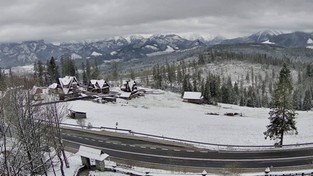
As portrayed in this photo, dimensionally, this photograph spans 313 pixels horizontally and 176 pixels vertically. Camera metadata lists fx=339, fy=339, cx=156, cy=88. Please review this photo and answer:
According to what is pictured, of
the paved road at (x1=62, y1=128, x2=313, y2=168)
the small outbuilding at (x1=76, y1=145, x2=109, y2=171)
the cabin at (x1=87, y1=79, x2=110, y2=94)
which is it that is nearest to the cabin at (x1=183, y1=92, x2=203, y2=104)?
the cabin at (x1=87, y1=79, x2=110, y2=94)

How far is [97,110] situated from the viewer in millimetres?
79375

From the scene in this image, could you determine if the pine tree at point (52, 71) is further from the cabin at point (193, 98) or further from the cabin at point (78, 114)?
the cabin at point (78, 114)

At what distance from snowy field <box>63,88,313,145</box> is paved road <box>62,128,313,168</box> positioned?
A: 873 cm

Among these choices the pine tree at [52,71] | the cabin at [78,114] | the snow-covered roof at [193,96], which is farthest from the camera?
the pine tree at [52,71]

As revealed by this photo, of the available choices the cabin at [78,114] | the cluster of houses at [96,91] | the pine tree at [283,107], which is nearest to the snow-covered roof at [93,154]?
the pine tree at [283,107]

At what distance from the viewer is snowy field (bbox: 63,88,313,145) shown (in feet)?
197

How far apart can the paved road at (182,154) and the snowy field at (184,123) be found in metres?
8.73

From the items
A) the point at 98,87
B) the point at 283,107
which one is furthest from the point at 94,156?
the point at 98,87

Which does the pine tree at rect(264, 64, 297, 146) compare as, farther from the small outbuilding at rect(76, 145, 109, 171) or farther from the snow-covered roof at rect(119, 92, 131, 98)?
the snow-covered roof at rect(119, 92, 131, 98)

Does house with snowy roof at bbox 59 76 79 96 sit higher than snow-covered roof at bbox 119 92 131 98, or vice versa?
house with snowy roof at bbox 59 76 79 96

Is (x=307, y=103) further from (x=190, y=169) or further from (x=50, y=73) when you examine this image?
(x=190, y=169)

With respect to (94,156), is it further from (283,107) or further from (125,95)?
(125,95)

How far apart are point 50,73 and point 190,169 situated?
97210 mm

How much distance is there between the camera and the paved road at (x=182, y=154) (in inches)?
1657
